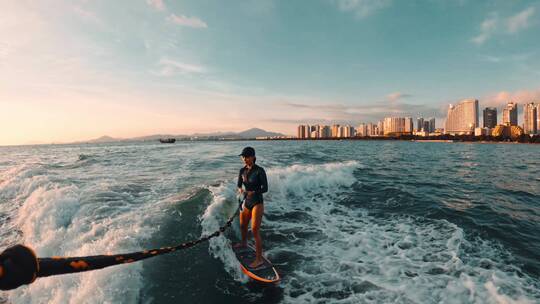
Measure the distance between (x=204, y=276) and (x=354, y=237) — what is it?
509 cm

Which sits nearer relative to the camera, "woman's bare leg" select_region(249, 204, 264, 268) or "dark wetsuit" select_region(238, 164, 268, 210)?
"woman's bare leg" select_region(249, 204, 264, 268)

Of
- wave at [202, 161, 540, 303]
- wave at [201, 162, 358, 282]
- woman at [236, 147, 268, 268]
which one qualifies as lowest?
wave at [202, 161, 540, 303]

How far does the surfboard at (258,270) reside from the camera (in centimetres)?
605

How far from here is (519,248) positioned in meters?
7.90

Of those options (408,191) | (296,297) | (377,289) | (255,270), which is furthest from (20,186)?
(408,191)

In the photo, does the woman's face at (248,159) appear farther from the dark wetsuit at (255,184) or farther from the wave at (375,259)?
the wave at (375,259)

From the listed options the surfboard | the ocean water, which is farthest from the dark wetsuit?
the ocean water

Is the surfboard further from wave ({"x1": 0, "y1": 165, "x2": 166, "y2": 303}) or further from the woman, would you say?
wave ({"x1": 0, "y1": 165, "x2": 166, "y2": 303})

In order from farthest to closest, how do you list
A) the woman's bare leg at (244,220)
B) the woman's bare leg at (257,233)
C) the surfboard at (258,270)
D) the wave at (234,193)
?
1. the wave at (234,193)
2. the woman's bare leg at (244,220)
3. the woman's bare leg at (257,233)
4. the surfboard at (258,270)

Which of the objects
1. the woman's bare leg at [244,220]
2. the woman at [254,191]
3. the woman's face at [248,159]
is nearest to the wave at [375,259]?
the woman's bare leg at [244,220]

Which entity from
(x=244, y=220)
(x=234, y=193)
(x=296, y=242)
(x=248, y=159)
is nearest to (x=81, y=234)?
(x=244, y=220)

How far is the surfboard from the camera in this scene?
19.9 feet

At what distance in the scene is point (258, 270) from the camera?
6.36 metres

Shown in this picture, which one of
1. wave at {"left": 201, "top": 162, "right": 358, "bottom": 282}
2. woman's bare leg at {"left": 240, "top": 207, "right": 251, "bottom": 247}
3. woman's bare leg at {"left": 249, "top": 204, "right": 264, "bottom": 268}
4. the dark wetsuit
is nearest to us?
woman's bare leg at {"left": 249, "top": 204, "right": 264, "bottom": 268}
